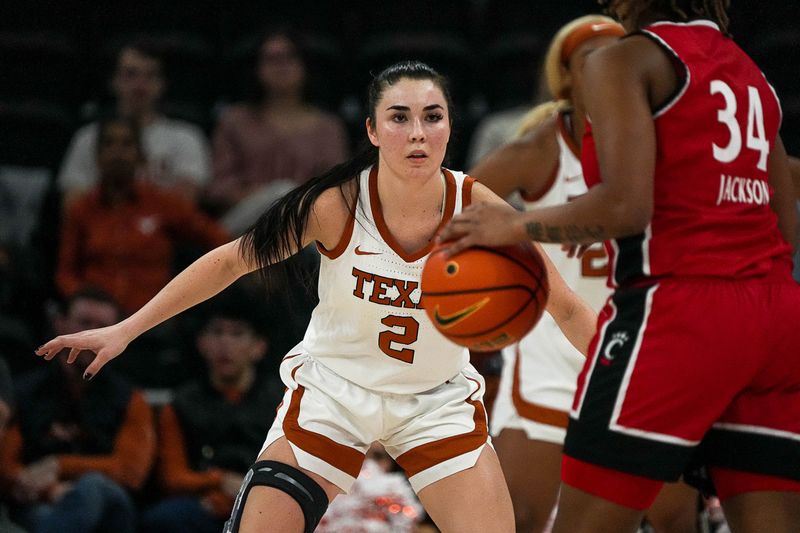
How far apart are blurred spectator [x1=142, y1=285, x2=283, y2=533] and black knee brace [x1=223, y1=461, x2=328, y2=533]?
2.47 meters

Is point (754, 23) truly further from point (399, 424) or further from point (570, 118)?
point (399, 424)

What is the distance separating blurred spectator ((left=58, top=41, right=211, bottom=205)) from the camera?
23.6ft

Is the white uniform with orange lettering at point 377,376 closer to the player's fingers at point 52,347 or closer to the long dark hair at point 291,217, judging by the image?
the long dark hair at point 291,217

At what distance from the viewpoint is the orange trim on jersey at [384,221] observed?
355 centimetres

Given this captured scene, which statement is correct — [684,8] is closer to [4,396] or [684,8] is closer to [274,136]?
[4,396]

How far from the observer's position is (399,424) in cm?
362

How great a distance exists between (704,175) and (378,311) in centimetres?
113

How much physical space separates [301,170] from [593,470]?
4.71 m

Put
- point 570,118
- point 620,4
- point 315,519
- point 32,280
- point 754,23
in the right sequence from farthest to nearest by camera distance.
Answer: point 754,23 → point 32,280 → point 570,118 → point 315,519 → point 620,4

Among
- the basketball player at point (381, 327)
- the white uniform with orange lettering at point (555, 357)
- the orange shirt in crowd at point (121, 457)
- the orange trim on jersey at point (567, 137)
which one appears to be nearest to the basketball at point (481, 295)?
the basketball player at point (381, 327)

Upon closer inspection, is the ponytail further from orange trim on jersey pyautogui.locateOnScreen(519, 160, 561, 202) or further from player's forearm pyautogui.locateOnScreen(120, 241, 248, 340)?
orange trim on jersey pyautogui.locateOnScreen(519, 160, 561, 202)

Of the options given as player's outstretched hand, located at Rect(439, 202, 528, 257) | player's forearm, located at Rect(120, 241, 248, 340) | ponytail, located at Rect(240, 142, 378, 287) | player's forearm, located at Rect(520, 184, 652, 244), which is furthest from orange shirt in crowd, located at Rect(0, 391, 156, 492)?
player's forearm, located at Rect(520, 184, 652, 244)

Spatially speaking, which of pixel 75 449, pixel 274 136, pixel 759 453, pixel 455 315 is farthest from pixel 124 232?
pixel 759 453

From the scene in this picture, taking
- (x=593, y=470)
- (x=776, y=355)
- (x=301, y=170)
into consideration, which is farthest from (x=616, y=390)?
(x=301, y=170)
